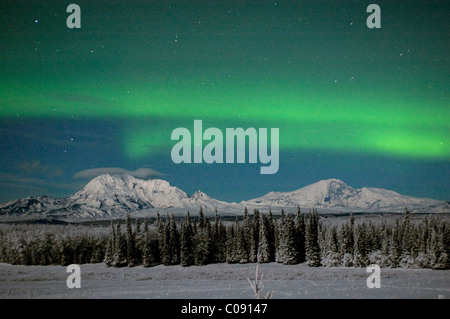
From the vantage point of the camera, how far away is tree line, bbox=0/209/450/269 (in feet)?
158

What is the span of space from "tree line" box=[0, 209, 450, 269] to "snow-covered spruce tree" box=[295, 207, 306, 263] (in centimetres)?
13

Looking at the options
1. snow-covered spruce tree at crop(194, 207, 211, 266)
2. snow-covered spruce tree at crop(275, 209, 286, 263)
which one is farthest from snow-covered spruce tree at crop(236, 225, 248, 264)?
snow-covered spruce tree at crop(275, 209, 286, 263)

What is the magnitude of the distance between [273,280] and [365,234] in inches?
646

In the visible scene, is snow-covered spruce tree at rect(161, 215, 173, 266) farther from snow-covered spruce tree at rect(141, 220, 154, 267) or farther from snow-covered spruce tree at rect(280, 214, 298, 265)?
snow-covered spruce tree at rect(280, 214, 298, 265)

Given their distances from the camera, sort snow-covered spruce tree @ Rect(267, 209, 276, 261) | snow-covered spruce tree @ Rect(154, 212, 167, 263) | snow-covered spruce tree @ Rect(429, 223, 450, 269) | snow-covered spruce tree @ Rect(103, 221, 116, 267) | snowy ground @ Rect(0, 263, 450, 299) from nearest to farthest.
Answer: snowy ground @ Rect(0, 263, 450, 299) < snow-covered spruce tree @ Rect(429, 223, 450, 269) < snow-covered spruce tree @ Rect(103, 221, 116, 267) < snow-covered spruce tree @ Rect(154, 212, 167, 263) < snow-covered spruce tree @ Rect(267, 209, 276, 261)

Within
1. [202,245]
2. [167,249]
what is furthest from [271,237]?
[167,249]

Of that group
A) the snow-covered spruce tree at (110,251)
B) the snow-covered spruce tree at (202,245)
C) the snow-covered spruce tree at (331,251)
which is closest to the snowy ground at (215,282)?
the snow-covered spruce tree at (110,251)

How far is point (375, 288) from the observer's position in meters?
31.6

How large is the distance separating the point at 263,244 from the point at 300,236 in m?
5.31

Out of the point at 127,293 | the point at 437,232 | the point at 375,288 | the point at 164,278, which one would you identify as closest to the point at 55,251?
the point at 164,278

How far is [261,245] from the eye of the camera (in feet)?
176

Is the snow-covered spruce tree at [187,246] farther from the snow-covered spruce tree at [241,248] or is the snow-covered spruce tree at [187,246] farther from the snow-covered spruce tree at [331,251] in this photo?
the snow-covered spruce tree at [331,251]

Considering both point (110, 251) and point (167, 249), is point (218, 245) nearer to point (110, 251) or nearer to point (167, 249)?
point (167, 249)

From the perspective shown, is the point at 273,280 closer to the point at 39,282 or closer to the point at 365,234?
the point at 365,234
